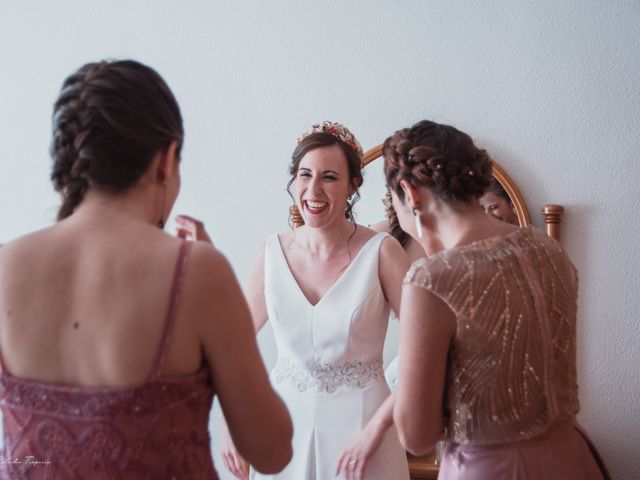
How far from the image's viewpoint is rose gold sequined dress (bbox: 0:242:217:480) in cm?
86

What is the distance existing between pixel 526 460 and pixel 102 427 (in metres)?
0.71

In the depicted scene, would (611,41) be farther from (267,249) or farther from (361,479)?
(361,479)

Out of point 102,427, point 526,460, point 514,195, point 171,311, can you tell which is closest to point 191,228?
point 171,311

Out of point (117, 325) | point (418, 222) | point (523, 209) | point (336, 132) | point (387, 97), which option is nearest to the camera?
point (117, 325)

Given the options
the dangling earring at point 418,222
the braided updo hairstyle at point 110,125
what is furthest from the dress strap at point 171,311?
the dangling earring at point 418,222

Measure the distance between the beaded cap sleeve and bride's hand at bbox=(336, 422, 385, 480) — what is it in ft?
1.31

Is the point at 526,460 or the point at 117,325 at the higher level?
the point at 117,325

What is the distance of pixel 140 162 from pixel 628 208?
1.67 metres

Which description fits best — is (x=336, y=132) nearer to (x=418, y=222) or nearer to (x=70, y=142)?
(x=418, y=222)

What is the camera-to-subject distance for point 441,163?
1.23 meters

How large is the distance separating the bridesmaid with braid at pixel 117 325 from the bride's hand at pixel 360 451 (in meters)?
0.67

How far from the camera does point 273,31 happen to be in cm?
→ 251

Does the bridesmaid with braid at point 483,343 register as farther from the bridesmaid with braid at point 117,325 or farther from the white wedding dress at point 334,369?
the white wedding dress at point 334,369

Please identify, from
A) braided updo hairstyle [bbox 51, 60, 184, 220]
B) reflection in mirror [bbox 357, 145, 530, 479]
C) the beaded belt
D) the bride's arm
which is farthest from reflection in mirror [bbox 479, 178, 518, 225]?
braided updo hairstyle [bbox 51, 60, 184, 220]
